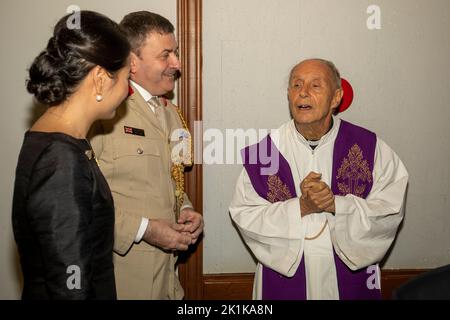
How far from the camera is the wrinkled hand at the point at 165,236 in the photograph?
6.08 ft

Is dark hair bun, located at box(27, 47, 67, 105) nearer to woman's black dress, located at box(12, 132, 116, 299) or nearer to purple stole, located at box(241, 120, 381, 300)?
woman's black dress, located at box(12, 132, 116, 299)

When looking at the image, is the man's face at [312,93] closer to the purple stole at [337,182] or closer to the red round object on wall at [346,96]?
the purple stole at [337,182]

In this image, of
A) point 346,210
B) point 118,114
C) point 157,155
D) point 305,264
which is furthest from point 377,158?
point 118,114

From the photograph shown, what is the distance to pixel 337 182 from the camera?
220 cm

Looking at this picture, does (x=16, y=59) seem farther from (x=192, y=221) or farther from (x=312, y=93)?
(x=312, y=93)

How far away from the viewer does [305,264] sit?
83.6 inches

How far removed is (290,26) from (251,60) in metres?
0.29

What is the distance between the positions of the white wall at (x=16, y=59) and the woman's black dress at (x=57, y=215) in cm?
135

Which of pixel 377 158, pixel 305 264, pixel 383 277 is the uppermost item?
pixel 377 158

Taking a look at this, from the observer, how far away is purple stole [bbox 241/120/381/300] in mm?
2125

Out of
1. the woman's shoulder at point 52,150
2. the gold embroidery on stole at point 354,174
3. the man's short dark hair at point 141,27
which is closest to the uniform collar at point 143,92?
the man's short dark hair at point 141,27

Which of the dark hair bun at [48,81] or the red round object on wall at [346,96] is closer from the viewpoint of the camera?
the dark hair bun at [48,81]

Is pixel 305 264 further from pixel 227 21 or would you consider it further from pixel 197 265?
pixel 227 21

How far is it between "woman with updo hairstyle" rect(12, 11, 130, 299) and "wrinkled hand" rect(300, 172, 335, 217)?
3.03 ft
